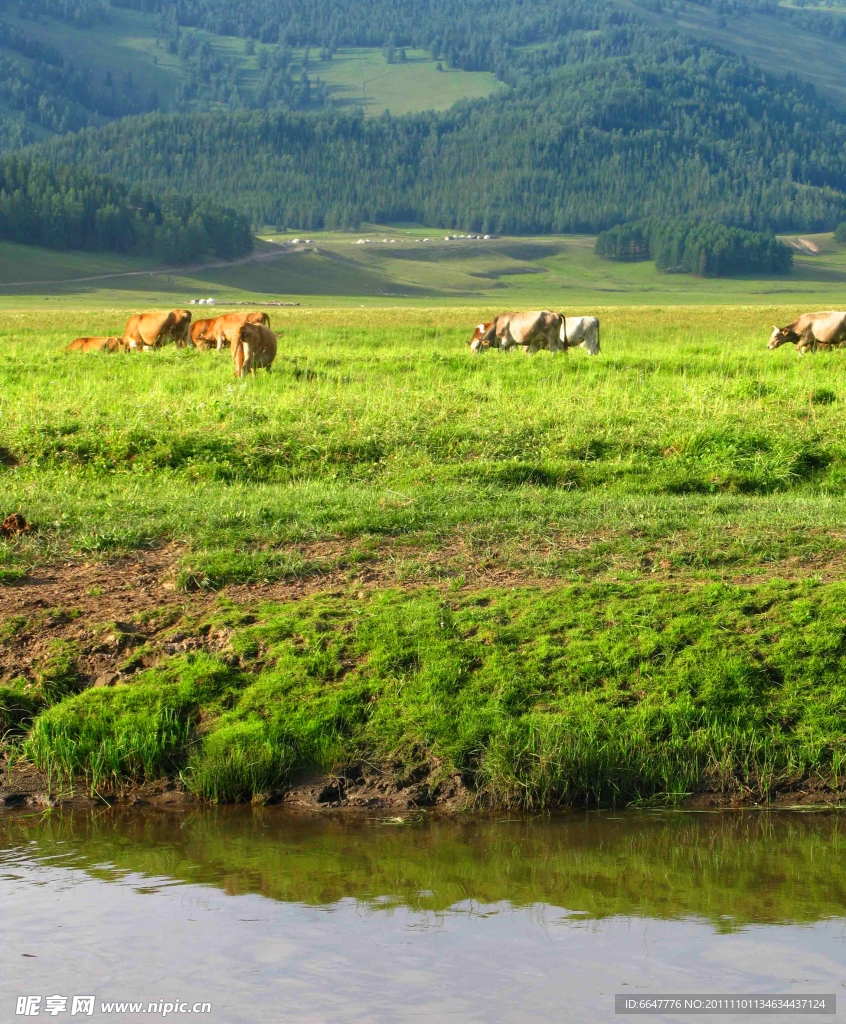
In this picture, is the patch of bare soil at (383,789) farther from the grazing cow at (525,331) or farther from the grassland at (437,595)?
the grazing cow at (525,331)

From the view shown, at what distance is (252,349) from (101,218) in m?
153

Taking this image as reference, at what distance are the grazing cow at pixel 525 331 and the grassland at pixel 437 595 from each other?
44.4ft

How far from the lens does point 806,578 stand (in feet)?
30.3

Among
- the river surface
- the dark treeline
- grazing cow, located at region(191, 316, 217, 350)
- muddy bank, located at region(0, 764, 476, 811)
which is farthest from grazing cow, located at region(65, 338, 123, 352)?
the dark treeline

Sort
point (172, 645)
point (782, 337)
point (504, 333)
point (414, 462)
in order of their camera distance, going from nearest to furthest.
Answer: point (172, 645), point (414, 462), point (504, 333), point (782, 337)

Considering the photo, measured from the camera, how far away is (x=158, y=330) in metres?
28.7

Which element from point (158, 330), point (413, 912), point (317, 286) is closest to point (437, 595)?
point (413, 912)

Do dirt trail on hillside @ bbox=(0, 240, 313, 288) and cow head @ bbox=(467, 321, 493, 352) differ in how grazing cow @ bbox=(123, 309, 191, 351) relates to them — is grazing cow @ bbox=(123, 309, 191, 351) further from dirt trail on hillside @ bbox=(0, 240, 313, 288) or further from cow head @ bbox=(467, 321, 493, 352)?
dirt trail on hillside @ bbox=(0, 240, 313, 288)

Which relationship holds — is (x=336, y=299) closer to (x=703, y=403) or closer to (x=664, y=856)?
(x=703, y=403)

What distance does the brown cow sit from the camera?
1056 inches

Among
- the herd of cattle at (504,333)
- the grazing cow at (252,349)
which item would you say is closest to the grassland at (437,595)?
the grazing cow at (252,349)

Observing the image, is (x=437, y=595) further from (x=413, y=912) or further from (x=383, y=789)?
(x=413, y=912)

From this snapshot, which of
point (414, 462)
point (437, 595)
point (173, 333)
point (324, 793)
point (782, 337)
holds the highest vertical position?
point (782, 337)

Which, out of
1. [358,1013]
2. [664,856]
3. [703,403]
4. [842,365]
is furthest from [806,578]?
[842,365]
